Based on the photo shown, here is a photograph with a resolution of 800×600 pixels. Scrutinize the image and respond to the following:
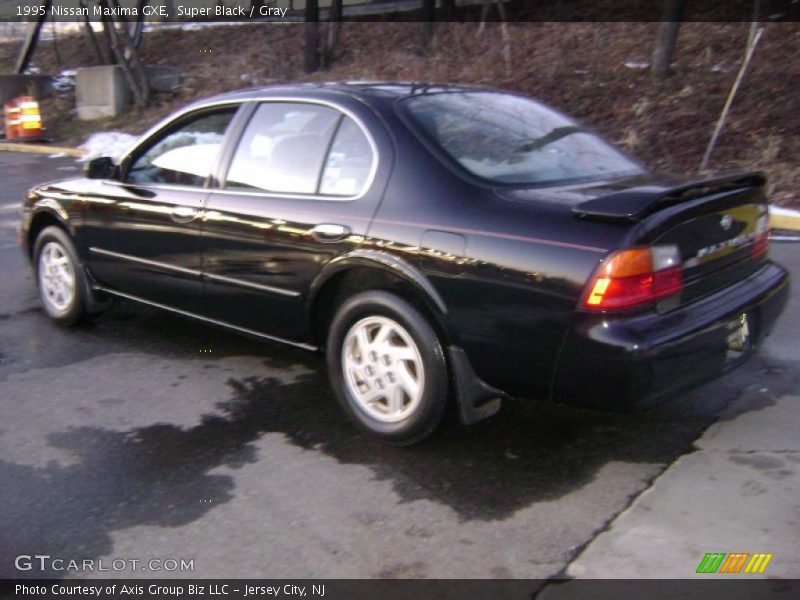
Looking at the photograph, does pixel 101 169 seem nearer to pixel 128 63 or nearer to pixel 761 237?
pixel 761 237

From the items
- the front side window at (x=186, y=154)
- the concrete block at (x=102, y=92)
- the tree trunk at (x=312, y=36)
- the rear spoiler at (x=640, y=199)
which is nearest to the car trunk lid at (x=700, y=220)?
the rear spoiler at (x=640, y=199)

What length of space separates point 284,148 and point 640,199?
189 cm

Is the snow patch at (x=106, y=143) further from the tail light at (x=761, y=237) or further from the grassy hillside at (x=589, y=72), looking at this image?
the tail light at (x=761, y=237)

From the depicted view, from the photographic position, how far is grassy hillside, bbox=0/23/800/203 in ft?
37.2

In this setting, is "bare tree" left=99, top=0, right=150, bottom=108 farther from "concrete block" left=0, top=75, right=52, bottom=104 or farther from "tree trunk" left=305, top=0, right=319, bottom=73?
"tree trunk" left=305, top=0, right=319, bottom=73

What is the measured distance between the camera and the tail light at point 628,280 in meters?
3.40

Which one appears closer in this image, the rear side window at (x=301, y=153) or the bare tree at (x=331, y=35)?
the rear side window at (x=301, y=153)

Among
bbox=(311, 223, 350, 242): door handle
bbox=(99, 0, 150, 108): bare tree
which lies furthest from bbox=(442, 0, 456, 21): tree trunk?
bbox=(311, 223, 350, 242): door handle

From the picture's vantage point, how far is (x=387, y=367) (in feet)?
13.4

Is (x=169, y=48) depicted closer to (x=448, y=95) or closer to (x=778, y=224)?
(x=778, y=224)

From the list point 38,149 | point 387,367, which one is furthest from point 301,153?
point 38,149

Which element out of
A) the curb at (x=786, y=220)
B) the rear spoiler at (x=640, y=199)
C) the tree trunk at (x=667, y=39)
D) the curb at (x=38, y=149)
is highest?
→ the tree trunk at (x=667, y=39)

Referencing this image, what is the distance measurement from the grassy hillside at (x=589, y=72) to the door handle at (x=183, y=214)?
7044 mm

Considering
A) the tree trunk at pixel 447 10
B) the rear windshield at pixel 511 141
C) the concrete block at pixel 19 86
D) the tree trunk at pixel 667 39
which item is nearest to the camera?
the rear windshield at pixel 511 141
